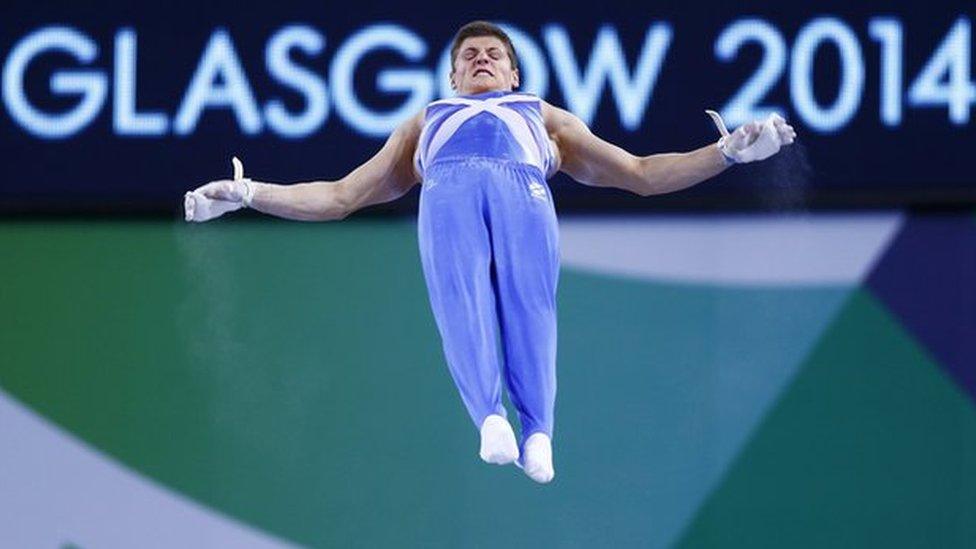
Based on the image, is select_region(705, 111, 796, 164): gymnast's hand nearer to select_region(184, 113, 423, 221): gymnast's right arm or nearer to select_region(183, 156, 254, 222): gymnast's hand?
select_region(184, 113, 423, 221): gymnast's right arm

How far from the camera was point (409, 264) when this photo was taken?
7.23 meters

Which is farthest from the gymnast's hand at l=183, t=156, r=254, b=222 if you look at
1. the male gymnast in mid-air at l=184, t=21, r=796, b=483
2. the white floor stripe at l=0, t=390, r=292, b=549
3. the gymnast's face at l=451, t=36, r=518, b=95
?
the white floor stripe at l=0, t=390, r=292, b=549

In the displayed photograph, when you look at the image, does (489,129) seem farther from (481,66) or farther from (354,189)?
(354,189)

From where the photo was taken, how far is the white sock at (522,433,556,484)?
529 cm

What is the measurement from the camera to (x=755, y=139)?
530cm

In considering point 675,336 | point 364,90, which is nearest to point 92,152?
point 364,90

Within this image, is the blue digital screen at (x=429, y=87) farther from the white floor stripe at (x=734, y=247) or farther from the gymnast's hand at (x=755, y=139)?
the gymnast's hand at (x=755, y=139)

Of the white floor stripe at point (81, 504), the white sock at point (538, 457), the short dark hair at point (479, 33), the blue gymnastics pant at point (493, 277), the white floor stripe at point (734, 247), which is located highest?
the short dark hair at point (479, 33)

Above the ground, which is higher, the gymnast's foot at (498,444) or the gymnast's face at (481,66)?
the gymnast's face at (481,66)

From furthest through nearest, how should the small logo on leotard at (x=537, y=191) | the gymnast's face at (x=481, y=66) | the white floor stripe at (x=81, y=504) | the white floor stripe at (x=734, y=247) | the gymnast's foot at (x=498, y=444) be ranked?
1. the white floor stripe at (x=81, y=504)
2. the white floor stripe at (x=734, y=247)
3. the gymnast's face at (x=481, y=66)
4. the small logo on leotard at (x=537, y=191)
5. the gymnast's foot at (x=498, y=444)

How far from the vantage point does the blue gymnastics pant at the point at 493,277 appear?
528cm

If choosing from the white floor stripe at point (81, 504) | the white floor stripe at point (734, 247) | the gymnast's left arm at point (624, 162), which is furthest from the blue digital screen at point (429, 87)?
the gymnast's left arm at point (624, 162)

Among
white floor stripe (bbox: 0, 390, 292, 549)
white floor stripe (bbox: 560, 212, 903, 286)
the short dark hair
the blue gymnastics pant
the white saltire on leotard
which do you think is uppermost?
→ the short dark hair

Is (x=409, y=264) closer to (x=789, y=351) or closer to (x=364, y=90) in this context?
(x=364, y=90)
